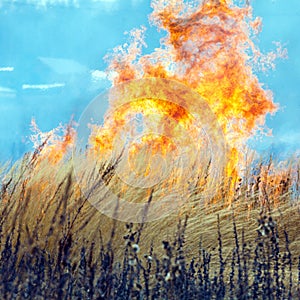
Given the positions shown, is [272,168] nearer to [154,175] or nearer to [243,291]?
[154,175]

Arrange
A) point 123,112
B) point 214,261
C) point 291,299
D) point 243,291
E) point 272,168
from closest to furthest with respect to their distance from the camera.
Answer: point 243,291 < point 291,299 < point 214,261 < point 272,168 < point 123,112

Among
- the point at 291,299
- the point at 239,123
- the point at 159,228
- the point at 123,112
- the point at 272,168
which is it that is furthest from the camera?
the point at 123,112

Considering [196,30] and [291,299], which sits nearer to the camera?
[291,299]

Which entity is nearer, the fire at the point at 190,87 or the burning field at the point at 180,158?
the burning field at the point at 180,158

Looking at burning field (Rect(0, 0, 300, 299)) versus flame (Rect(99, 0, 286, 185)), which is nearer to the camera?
burning field (Rect(0, 0, 300, 299))

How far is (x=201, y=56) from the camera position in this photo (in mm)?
7273

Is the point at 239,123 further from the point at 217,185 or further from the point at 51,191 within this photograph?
the point at 51,191

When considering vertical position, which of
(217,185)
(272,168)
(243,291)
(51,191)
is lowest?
(243,291)

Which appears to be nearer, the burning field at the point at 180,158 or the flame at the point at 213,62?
the burning field at the point at 180,158

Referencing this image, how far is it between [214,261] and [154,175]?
1.25 m

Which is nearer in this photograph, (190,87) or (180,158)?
(180,158)

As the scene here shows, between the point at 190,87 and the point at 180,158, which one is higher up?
the point at 190,87

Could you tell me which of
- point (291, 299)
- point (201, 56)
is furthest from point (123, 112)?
point (291, 299)

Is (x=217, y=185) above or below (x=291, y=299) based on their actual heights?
above
